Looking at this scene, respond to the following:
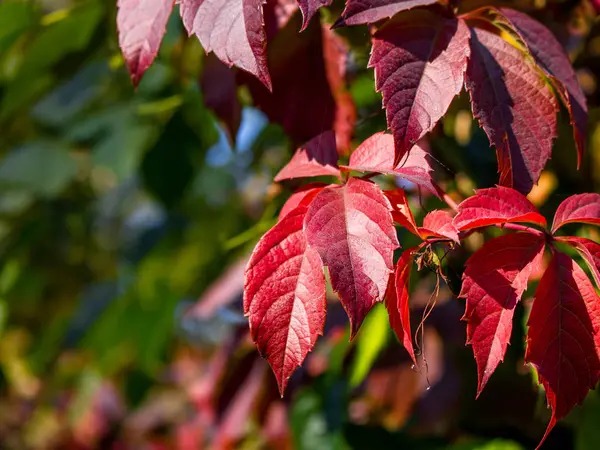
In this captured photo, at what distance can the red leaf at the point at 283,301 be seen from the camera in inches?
23.1

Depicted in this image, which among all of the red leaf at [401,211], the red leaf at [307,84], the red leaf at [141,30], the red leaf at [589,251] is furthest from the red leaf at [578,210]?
the red leaf at [141,30]

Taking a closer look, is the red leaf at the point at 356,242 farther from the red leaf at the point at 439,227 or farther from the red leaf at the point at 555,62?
the red leaf at the point at 555,62

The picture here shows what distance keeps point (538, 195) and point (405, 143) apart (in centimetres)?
98

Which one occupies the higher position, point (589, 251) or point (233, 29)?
point (233, 29)

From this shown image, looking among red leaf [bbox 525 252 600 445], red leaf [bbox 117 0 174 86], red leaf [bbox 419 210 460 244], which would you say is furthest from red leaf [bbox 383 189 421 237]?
red leaf [bbox 117 0 174 86]

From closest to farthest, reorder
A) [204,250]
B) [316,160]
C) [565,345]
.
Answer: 1. [565,345]
2. [316,160]
3. [204,250]

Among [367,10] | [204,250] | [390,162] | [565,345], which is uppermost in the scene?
[367,10]

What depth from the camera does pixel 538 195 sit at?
4.81 ft

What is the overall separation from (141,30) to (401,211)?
31cm

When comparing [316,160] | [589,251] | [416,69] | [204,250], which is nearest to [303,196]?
[316,160]

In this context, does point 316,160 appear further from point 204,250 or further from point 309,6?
point 204,250

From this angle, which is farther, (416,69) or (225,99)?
(225,99)

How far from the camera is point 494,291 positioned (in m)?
0.58

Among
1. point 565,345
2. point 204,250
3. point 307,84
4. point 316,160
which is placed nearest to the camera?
point 565,345
